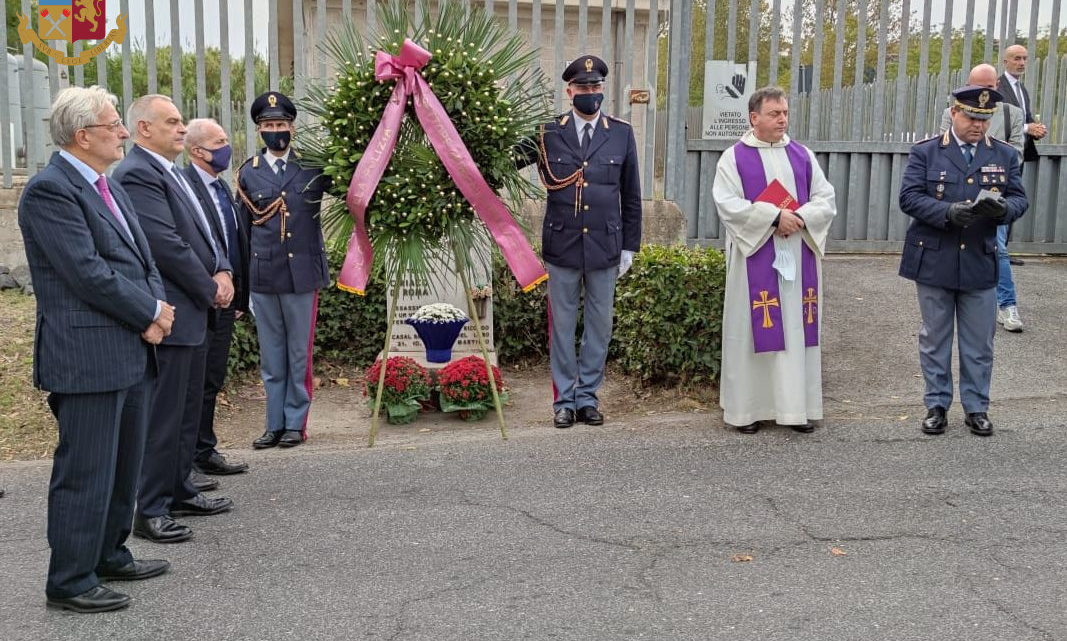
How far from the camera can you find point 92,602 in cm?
414

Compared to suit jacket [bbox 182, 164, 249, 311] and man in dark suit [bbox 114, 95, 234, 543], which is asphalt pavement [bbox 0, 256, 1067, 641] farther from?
suit jacket [bbox 182, 164, 249, 311]

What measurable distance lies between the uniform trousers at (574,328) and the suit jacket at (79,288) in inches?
127

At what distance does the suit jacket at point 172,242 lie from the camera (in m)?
4.90

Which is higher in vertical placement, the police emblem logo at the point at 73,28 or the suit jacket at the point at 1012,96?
the police emblem logo at the point at 73,28

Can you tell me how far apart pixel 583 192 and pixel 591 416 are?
4.64 ft

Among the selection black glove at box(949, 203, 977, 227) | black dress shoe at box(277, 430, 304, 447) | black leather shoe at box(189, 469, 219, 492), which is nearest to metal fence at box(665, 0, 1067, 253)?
black glove at box(949, 203, 977, 227)

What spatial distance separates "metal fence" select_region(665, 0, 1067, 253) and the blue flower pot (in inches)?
123

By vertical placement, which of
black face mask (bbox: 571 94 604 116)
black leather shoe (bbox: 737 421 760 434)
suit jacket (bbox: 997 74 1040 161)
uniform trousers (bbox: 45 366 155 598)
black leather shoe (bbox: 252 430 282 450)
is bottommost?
black leather shoe (bbox: 252 430 282 450)

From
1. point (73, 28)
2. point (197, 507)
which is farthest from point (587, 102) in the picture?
point (73, 28)

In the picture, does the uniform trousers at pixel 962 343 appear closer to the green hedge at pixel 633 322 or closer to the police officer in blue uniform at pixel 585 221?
the green hedge at pixel 633 322

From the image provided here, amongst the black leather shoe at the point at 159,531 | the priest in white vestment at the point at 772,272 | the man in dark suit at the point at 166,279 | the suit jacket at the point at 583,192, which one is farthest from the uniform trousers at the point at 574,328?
the black leather shoe at the point at 159,531

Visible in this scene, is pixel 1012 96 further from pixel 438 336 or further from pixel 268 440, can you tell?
pixel 268 440

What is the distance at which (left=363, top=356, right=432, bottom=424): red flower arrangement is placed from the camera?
729 centimetres

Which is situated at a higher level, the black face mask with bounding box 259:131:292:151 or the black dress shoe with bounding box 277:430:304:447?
the black face mask with bounding box 259:131:292:151
